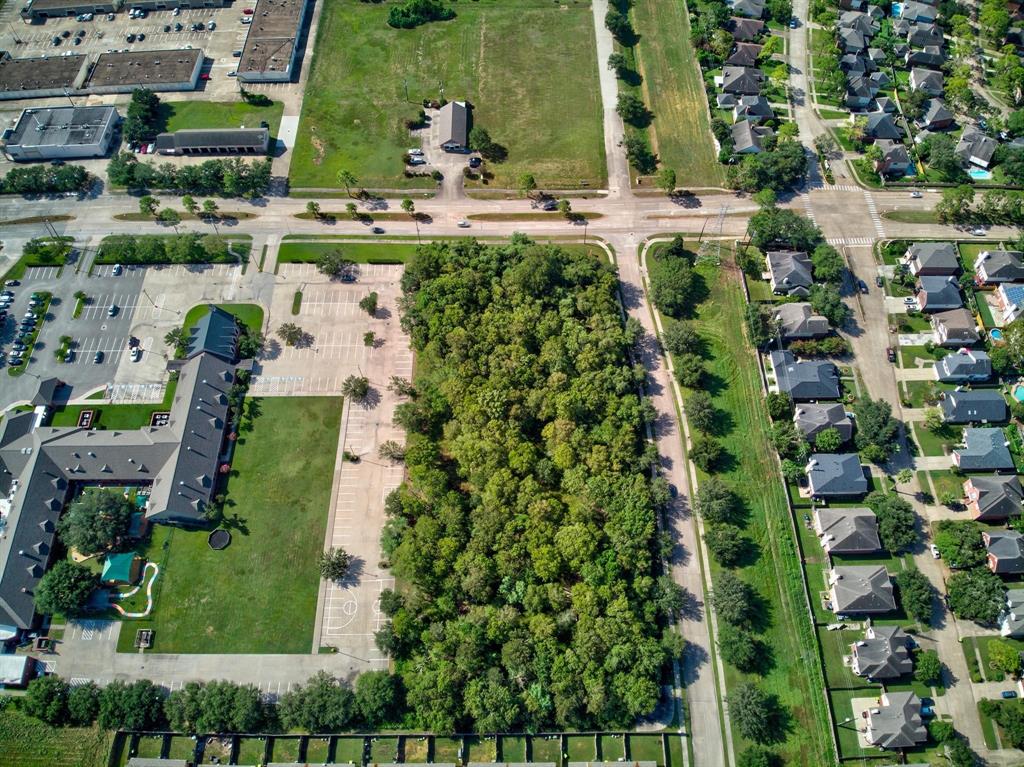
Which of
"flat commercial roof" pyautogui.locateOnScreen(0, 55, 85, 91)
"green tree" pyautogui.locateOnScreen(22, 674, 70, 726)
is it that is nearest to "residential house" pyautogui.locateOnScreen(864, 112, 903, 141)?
"flat commercial roof" pyautogui.locateOnScreen(0, 55, 85, 91)

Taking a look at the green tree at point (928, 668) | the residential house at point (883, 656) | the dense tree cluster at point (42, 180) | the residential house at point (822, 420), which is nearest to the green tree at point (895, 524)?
the residential house at point (822, 420)

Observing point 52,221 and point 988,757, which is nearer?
point 988,757

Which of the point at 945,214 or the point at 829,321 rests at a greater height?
the point at 945,214

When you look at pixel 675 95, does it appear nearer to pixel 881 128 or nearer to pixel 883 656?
pixel 881 128

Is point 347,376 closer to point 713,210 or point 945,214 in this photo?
point 713,210

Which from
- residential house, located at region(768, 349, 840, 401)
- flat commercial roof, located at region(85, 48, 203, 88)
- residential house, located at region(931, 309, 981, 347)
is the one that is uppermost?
flat commercial roof, located at region(85, 48, 203, 88)

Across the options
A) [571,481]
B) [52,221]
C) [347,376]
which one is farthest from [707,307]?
[52,221]

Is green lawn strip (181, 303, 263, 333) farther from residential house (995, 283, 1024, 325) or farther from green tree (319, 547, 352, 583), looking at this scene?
residential house (995, 283, 1024, 325)
